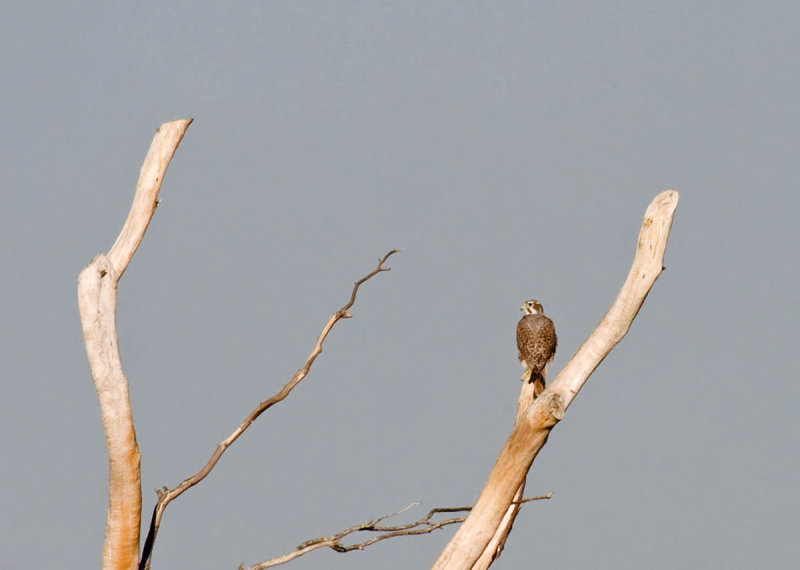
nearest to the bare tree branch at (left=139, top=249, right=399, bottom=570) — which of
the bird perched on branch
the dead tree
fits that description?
the dead tree

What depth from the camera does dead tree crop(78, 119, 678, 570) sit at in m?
7.62

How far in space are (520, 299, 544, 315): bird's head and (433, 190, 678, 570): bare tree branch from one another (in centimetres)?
405

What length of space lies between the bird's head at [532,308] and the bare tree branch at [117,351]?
14.3 ft

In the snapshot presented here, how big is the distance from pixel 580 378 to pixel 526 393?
72.8 inches

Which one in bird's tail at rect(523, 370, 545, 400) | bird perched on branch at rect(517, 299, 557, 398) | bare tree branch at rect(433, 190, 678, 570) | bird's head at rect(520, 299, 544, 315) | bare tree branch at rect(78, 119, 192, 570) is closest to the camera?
bare tree branch at rect(433, 190, 678, 570)

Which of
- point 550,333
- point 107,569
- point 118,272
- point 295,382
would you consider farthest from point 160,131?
point 550,333

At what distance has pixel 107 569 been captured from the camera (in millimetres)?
8398

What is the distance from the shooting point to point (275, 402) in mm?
8797

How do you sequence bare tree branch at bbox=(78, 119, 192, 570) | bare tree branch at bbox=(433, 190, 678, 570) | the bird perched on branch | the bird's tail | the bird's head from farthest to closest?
the bird's head, the bird perched on branch, the bird's tail, bare tree branch at bbox=(78, 119, 192, 570), bare tree branch at bbox=(433, 190, 678, 570)

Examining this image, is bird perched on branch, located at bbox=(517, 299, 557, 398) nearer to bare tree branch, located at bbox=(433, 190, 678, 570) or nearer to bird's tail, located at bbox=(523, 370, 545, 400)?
bird's tail, located at bbox=(523, 370, 545, 400)

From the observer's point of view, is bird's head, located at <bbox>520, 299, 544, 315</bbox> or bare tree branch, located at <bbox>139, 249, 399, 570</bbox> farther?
bird's head, located at <bbox>520, 299, 544, 315</bbox>

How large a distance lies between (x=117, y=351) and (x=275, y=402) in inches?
47.5

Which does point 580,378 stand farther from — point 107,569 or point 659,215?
point 107,569

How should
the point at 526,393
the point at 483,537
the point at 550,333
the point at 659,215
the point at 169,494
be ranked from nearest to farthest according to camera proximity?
the point at 659,215
the point at 483,537
the point at 169,494
the point at 526,393
the point at 550,333
